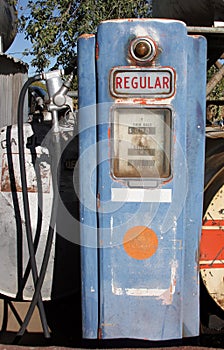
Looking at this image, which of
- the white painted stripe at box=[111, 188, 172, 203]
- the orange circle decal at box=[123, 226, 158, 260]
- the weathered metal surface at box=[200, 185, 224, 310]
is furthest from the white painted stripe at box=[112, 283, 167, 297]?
the white painted stripe at box=[111, 188, 172, 203]

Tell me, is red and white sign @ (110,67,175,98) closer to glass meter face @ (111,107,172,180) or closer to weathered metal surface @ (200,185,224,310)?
glass meter face @ (111,107,172,180)

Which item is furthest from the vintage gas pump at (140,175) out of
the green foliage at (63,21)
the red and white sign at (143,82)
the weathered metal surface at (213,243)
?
the green foliage at (63,21)

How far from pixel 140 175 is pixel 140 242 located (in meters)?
0.31

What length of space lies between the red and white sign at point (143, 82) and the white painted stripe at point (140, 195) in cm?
41

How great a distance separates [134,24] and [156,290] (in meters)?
1.17

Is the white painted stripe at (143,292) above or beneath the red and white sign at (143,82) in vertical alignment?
beneath

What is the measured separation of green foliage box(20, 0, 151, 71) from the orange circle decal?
16.0 feet

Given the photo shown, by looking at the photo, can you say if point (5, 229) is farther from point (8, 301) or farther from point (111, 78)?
point (111, 78)

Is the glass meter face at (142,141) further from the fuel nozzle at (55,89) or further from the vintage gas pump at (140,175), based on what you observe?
the fuel nozzle at (55,89)

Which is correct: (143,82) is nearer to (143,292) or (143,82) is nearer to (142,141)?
(142,141)

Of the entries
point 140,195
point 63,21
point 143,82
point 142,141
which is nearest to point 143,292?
point 140,195

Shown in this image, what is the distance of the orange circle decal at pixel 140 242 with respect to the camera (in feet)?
6.59

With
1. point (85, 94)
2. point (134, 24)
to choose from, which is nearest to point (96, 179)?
point (85, 94)

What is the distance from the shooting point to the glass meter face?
194 centimetres
